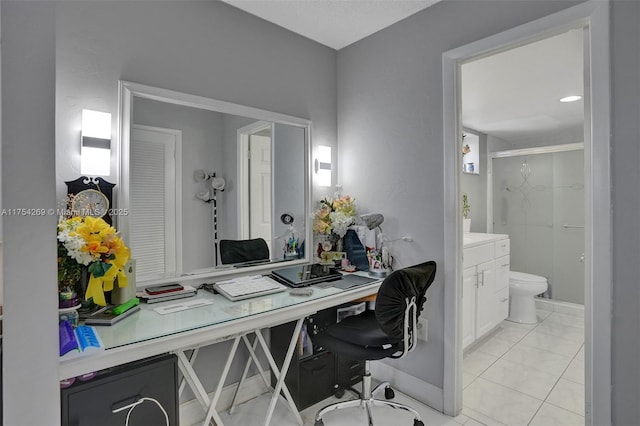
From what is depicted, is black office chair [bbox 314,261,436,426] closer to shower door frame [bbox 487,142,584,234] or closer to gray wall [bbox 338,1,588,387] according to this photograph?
gray wall [bbox 338,1,588,387]

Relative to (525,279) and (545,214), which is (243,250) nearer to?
(525,279)

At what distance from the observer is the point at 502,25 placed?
5.93ft

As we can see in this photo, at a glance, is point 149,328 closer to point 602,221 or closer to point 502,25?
point 602,221

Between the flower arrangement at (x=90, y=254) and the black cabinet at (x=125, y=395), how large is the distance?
0.38 meters

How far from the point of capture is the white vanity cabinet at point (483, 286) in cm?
271

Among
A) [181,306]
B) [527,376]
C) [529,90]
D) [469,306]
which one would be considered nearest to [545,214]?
[529,90]

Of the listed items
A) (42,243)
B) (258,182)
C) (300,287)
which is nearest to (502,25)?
(258,182)

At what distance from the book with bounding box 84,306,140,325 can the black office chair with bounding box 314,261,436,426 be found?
101 cm

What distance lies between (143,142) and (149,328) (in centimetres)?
98

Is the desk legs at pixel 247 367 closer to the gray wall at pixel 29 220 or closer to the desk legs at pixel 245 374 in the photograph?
the desk legs at pixel 245 374

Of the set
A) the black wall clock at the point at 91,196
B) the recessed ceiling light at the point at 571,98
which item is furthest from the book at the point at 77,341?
the recessed ceiling light at the point at 571,98

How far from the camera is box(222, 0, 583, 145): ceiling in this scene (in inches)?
84.4

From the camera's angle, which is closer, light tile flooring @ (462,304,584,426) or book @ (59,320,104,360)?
book @ (59,320,104,360)

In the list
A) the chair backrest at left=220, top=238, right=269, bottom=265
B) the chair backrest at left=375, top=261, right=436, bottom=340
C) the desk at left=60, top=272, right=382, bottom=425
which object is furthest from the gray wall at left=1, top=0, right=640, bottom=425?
the chair backrest at left=220, top=238, right=269, bottom=265
